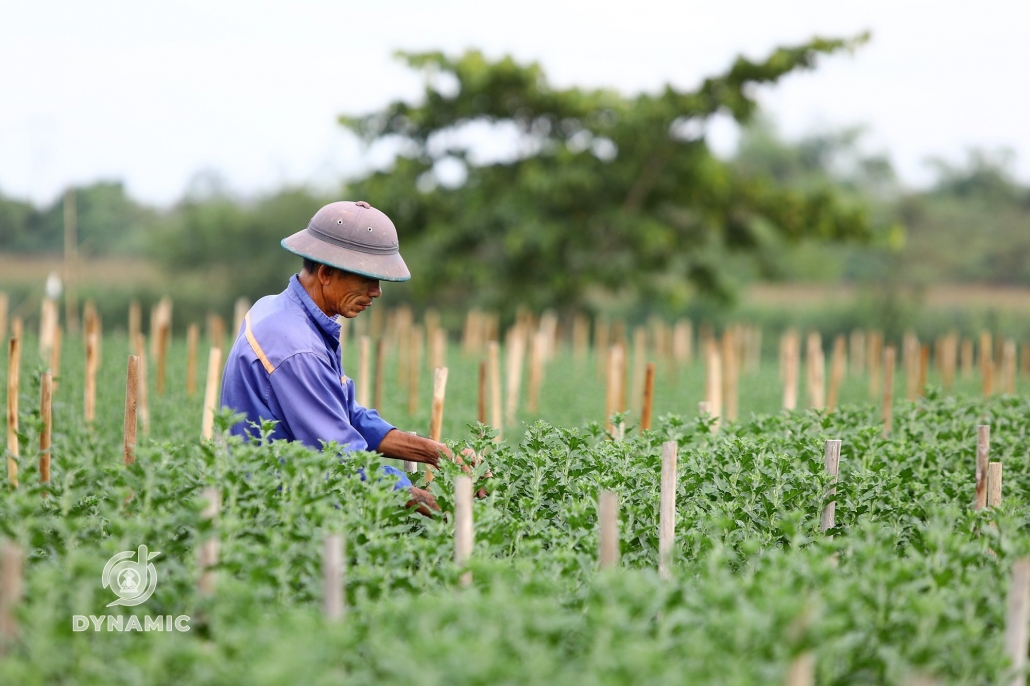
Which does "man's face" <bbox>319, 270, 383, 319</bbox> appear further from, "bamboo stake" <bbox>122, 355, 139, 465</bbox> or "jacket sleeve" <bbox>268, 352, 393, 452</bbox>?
"bamboo stake" <bbox>122, 355, 139, 465</bbox>

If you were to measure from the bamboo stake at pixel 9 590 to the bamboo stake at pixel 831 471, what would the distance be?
3258 mm

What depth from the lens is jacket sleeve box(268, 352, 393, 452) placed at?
403cm

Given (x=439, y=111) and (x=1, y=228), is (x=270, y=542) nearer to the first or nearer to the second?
(x=439, y=111)

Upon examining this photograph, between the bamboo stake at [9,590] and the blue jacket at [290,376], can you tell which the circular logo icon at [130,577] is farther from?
the blue jacket at [290,376]

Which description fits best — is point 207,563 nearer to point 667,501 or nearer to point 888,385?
point 667,501

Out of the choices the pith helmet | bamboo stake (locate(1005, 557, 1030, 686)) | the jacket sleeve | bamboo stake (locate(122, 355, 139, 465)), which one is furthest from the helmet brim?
bamboo stake (locate(1005, 557, 1030, 686))

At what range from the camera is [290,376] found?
4.03 metres

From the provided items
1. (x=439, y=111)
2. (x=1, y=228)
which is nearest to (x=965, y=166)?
(x=439, y=111)

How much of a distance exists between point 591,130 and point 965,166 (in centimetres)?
3846

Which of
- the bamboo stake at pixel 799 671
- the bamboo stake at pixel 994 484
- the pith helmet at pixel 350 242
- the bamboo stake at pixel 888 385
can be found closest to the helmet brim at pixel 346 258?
the pith helmet at pixel 350 242

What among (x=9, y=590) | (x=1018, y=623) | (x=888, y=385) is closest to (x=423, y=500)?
(x=9, y=590)

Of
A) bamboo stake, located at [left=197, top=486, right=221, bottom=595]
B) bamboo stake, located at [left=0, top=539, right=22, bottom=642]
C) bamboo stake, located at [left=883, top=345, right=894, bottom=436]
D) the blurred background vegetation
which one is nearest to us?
bamboo stake, located at [left=0, top=539, right=22, bottom=642]

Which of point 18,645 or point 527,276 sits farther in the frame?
point 527,276

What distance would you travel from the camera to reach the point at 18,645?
2.89 meters
